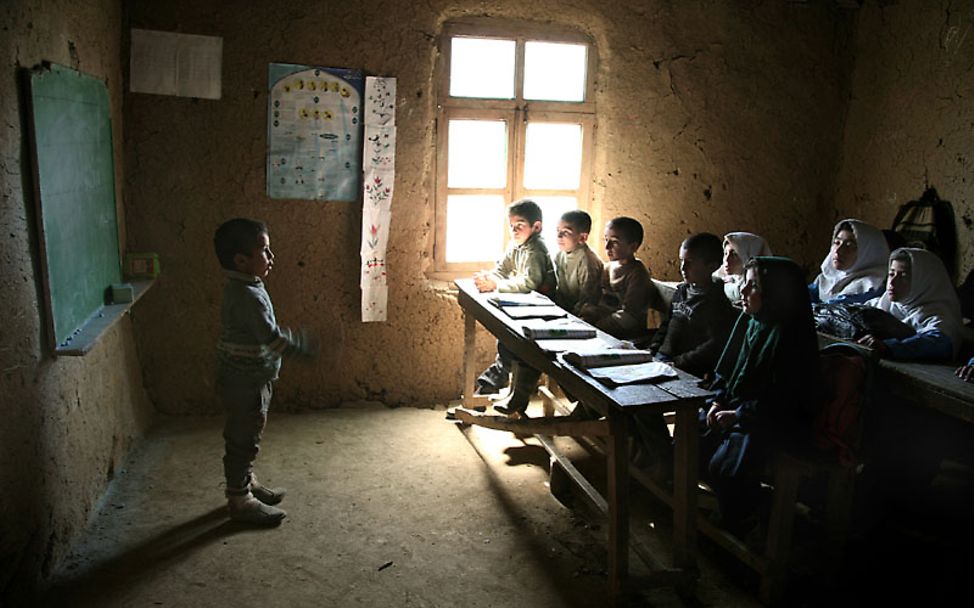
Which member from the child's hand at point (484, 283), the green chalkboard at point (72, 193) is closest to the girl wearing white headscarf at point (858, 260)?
the child's hand at point (484, 283)

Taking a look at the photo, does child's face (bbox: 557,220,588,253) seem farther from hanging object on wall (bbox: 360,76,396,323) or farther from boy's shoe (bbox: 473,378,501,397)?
hanging object on wall (bbox: 360,76,396,323)

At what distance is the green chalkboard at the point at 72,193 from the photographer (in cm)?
300

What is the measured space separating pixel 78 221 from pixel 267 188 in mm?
1531

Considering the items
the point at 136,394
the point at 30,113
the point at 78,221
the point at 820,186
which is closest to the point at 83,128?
the point at 78,221

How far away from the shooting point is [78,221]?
345cm

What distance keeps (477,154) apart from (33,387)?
10.5ft

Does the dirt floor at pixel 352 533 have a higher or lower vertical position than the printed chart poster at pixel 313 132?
lower

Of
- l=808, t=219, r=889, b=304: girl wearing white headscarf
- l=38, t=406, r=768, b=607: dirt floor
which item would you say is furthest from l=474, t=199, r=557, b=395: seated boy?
l=808, t=219, r=889, b=304: girl wearing white headscarf

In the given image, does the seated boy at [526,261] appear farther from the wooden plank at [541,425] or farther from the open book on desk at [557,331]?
the open book on desk at [557,331]

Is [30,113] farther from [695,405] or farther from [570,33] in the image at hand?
[570,33]

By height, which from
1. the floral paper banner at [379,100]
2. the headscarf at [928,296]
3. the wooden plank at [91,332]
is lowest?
the wooden plank at [91,332]

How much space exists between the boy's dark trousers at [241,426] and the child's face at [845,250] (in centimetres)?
339

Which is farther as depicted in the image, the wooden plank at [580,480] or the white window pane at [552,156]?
the white window pane at [552,156]

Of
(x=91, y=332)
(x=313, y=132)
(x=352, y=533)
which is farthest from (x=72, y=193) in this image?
(x=352, y=533)
